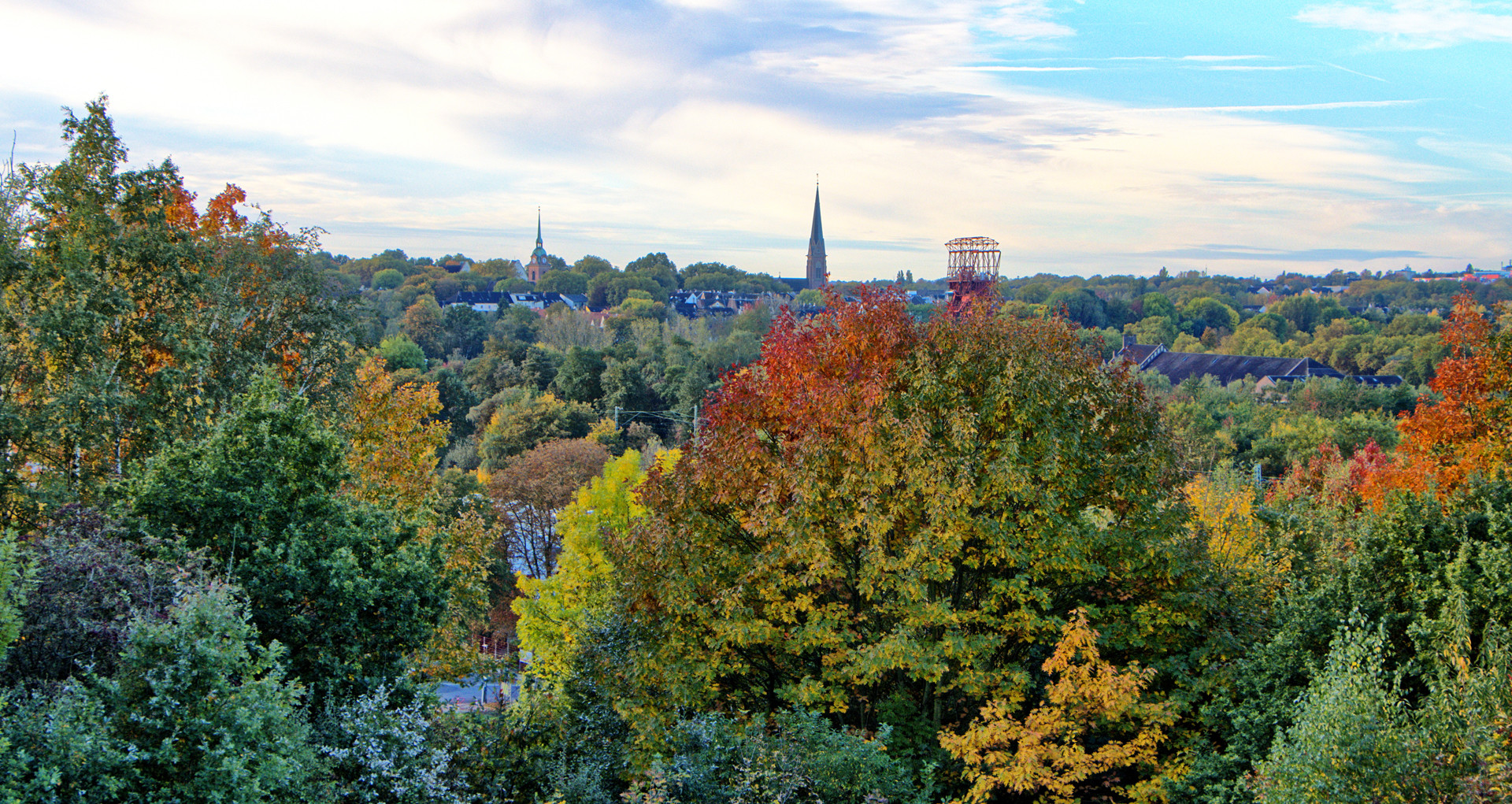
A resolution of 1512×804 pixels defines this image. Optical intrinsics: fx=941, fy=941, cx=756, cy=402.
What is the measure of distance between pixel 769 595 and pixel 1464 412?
52.1ft

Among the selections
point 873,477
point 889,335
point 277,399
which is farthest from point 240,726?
point 889,335

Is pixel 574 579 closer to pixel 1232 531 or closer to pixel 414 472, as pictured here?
pixel 414 472

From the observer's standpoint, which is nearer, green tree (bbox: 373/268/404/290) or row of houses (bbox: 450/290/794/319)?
green tree (bbox: 373/268/404/290)

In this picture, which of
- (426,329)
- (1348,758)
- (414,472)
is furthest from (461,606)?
(426,329)

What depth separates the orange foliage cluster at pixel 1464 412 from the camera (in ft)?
59.8

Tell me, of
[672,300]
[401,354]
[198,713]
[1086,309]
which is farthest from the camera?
[672,300]

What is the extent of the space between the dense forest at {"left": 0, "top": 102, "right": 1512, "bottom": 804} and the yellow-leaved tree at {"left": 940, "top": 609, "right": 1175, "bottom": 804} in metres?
0.07

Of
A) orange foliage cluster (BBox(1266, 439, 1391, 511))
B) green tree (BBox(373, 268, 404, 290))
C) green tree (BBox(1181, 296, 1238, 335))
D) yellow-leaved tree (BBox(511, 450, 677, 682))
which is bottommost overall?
yellow-leaved tree (BBox(511, 450, 677, 682))

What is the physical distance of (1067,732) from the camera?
40.0 ft

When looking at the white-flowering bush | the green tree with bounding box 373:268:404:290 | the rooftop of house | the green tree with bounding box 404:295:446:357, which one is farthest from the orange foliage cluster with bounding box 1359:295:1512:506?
the green tree with bounding box 373:268:404:290

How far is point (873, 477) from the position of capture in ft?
39.7

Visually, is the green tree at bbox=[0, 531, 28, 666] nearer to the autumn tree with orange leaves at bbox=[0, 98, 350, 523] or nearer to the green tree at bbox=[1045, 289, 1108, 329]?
the autumn tree with orange leaves at bbox=[0, 98, 350, 523]

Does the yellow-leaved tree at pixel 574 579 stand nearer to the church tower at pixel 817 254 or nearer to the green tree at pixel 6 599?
the green tree at pixel 6 599

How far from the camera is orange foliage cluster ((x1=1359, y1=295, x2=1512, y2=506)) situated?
59.8 feet
